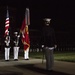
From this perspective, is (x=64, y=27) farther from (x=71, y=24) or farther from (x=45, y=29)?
(x=45, y=29)

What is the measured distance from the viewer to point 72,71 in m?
14.3

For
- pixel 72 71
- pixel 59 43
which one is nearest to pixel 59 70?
pixel 72 71

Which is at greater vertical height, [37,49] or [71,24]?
[71,24]

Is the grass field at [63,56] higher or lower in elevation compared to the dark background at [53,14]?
lower

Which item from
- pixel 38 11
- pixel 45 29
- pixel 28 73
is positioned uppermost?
pixel 38 11

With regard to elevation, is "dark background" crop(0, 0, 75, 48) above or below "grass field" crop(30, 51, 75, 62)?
above

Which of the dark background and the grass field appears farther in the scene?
the dark background

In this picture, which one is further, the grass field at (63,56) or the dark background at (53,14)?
the dark background at (53,14)

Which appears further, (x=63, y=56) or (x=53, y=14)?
(x=53, y=14)

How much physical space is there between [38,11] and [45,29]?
23883 mm

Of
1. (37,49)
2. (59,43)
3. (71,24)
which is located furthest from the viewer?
(71,24)

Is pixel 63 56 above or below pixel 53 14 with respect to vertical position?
below

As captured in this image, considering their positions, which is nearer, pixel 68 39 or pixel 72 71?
pixel 72 71

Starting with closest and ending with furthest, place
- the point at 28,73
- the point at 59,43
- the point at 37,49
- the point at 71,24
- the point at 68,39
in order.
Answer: the point at 28,73
the point at 37,49
the point at 59,43
the point at 68,39
the point at 71,24
